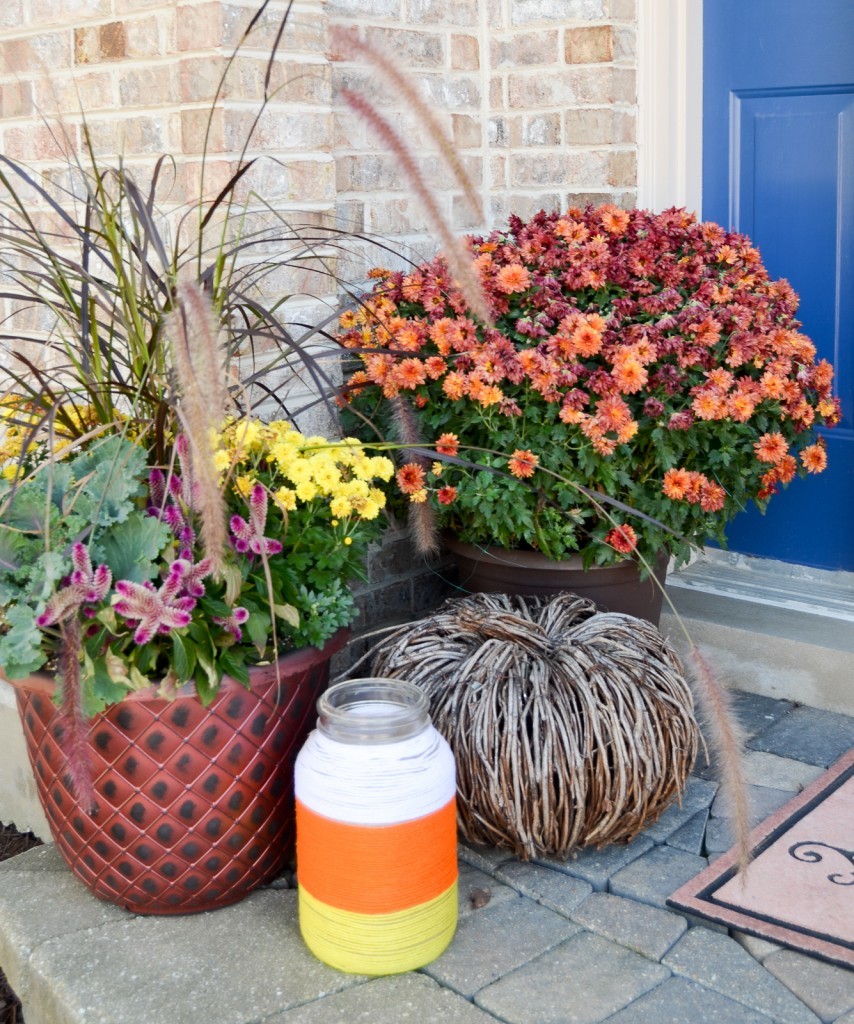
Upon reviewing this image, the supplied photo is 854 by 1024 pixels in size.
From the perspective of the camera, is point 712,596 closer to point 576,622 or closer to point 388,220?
point 576,622

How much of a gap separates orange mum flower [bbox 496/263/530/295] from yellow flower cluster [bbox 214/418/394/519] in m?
0.53

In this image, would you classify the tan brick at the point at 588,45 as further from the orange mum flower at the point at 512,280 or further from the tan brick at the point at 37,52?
the tan brick at the point at 37,52

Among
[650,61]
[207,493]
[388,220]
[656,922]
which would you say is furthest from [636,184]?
[207,493]

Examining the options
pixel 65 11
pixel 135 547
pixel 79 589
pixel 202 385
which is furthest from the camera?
pixel 65 11

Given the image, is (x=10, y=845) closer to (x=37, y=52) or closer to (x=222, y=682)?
(x=222, y=682)

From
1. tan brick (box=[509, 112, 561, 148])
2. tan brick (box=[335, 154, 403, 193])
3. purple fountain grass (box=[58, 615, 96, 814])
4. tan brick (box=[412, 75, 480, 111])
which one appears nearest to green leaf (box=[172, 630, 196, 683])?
purple fountain grass (box=[58, 615, 96, 814])

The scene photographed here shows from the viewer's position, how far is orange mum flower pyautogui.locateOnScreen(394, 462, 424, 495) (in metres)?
2.17

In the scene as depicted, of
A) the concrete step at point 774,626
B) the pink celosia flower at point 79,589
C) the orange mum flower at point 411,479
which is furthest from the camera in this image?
the concrete step at point 774,626

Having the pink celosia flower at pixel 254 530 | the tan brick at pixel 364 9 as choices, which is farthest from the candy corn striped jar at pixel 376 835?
the tan brick at pixel 364 9

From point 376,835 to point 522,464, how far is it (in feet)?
2.50

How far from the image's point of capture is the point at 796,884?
187 centimetres

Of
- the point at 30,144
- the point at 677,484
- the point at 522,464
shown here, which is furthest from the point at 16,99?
the point at 677,484

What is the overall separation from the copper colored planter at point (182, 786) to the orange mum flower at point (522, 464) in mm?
474

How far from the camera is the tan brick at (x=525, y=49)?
2.77 m
